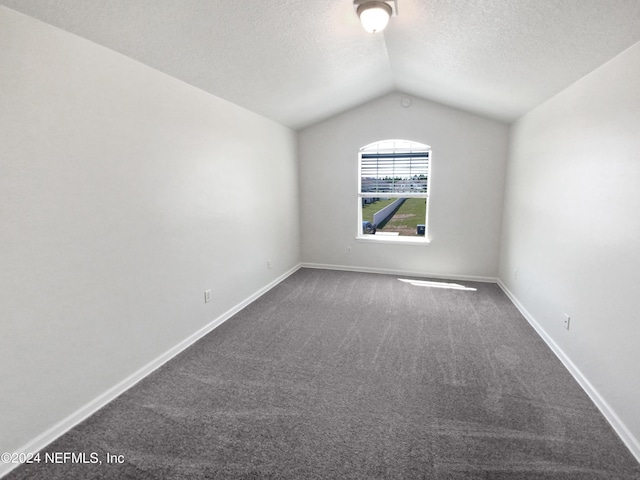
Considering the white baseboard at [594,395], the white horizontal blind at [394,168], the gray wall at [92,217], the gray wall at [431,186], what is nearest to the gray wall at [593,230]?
the white baseboard at [594,395]

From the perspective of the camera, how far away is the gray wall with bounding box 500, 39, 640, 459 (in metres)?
1.76

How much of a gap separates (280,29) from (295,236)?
10.7 feet

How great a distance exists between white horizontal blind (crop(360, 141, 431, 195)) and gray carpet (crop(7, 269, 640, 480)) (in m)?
2.34

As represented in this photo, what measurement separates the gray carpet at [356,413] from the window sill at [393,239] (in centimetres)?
176

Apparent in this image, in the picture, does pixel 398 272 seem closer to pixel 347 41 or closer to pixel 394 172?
pixel 394 172

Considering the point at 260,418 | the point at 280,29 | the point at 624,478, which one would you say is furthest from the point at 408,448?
the point at 280,29

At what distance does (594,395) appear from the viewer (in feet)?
6.69

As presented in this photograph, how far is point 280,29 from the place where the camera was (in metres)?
2.19

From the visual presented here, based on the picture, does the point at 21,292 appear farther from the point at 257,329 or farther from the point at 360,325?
the point at 360,325

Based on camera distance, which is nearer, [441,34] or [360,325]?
[441,34]

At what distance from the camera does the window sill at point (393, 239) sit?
4762 millimetres

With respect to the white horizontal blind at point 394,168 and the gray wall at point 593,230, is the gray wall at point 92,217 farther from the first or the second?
the gray wall at point 593,230

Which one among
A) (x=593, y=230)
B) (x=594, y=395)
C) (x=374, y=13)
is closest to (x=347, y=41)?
(x=374, y=13)

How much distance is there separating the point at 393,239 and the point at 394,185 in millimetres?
831
